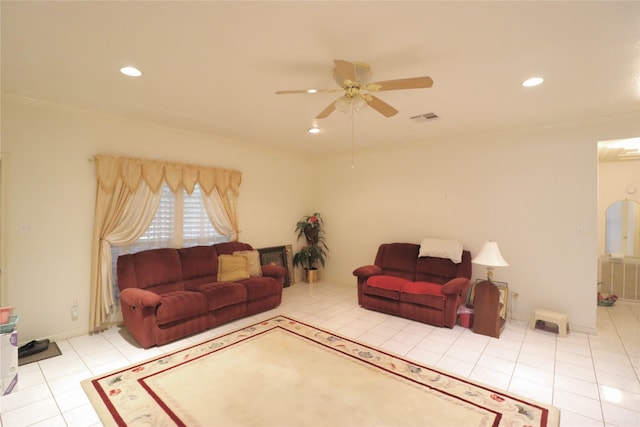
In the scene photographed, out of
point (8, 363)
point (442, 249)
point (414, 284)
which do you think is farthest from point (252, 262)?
point (442, 249)

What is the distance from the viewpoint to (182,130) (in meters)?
4.48

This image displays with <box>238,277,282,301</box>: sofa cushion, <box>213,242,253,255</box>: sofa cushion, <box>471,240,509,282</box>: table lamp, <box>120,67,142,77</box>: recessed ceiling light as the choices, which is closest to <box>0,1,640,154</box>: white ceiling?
<box>120,67,142,77</box>: recessed ceiling light

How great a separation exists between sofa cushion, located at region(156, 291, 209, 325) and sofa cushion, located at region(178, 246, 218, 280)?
1.93ft

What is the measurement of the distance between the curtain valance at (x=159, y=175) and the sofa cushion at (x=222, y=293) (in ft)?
4.91

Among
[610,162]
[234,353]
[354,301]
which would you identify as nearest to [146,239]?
[234,353]

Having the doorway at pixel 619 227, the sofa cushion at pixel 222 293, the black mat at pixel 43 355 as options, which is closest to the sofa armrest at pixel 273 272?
the sofa cushion at pixel 222 293

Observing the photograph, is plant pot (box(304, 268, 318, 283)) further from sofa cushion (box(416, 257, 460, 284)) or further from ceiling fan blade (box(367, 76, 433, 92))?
ceiling fan blade (box(367, 76, 433, 92))

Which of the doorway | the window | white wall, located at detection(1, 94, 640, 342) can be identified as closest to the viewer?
white wall, located at detection(1, 94, 640, 342)

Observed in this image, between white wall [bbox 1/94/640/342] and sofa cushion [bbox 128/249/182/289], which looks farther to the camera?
sofa cushion [bbox 128/249/182/289]

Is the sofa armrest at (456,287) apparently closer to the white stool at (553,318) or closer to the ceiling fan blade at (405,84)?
the white stool at (553,318)

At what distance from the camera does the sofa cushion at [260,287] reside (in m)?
4.20

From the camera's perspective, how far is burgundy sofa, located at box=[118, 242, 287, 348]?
10.8 ft

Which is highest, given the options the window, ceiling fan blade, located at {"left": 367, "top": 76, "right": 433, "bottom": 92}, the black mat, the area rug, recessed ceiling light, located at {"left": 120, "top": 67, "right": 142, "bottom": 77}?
recessed ceiling light, located at {"left": 120, "top": 67, "right": 142, "bottom": 77}

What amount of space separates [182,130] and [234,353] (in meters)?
3.26
